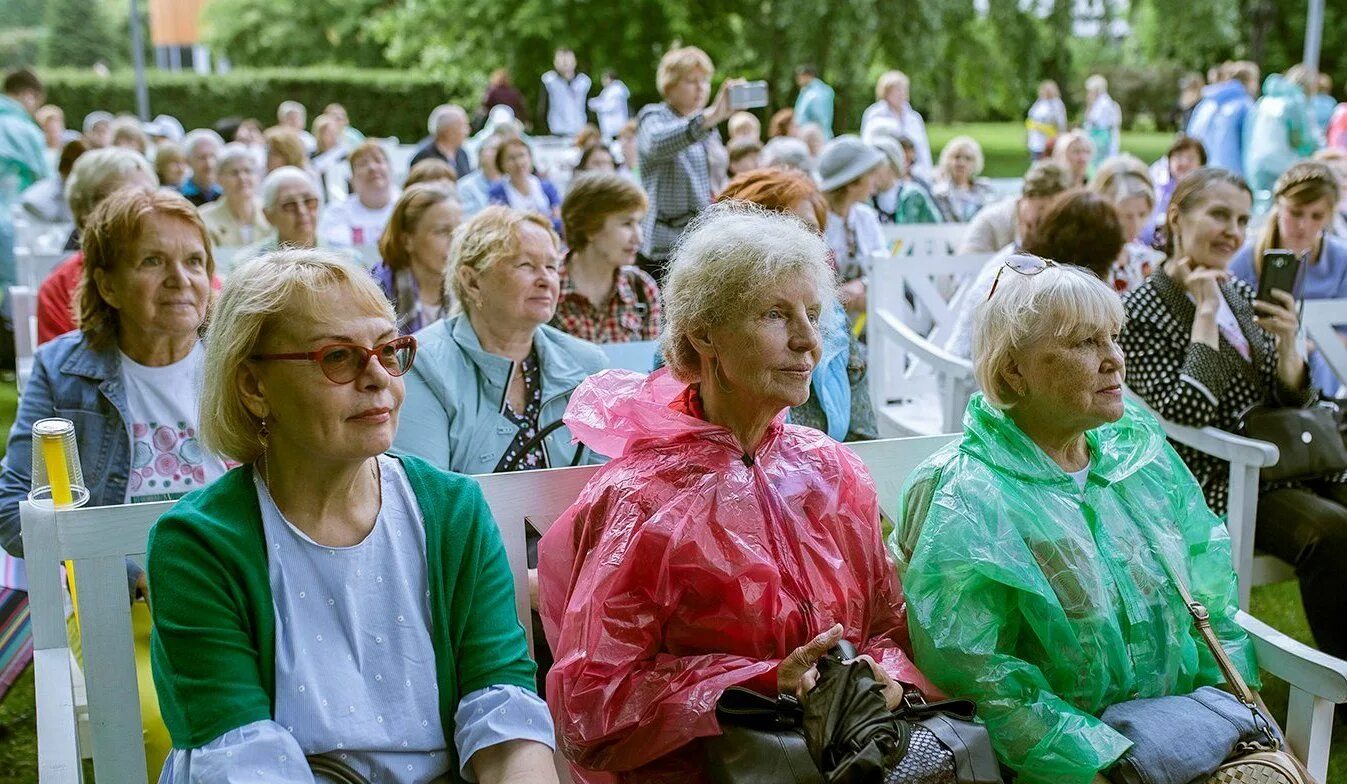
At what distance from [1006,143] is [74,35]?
40.6 m

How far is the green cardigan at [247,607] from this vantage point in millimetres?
1826

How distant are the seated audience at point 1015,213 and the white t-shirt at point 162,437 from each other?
3734mm

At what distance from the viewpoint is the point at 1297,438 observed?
356 centimetres

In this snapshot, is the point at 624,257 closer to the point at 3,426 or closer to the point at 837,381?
the point at 837,381

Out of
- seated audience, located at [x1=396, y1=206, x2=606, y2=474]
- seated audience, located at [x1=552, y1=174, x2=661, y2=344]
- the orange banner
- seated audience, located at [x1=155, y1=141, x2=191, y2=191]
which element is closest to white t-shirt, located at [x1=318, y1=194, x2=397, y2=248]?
seated audience, located at [x1=155, y1=141, x2=191, y2=191]

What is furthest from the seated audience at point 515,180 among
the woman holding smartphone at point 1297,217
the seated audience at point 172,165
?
the woman holding smartphone at point 1297,217

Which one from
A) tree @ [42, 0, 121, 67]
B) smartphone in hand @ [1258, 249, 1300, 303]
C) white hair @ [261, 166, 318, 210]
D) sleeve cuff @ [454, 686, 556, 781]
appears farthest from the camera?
tree @ [42, 0, 121, 67]

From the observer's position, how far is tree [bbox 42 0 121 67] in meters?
53.9

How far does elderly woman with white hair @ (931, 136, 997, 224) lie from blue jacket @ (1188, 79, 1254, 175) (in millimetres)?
4806

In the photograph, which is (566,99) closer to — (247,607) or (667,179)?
(667,179)

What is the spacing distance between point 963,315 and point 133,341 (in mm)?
2808

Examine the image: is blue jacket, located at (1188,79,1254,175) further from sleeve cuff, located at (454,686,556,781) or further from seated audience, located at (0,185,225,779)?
sleeve cuff, located at (454,686,556,781)

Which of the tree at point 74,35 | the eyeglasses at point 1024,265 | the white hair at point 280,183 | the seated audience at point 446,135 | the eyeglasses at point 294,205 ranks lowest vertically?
the eyeglasses at point 294,205

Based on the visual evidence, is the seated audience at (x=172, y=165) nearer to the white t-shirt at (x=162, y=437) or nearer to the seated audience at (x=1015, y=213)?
the seated audience at (x=1015, y=213)
